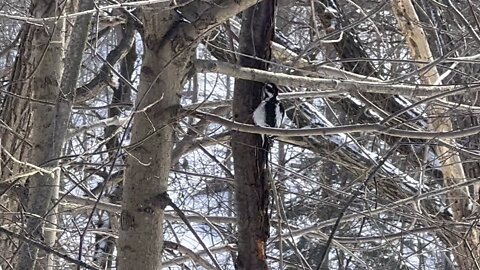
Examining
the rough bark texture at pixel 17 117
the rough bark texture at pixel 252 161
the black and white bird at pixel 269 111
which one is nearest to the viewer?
the black and white bird at pixel 269 111

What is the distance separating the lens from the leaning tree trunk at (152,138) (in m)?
2.14

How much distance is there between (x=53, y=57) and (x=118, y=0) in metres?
0.41

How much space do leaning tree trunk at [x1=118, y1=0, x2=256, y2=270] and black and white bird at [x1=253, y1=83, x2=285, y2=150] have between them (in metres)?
0.35

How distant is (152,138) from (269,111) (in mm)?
459

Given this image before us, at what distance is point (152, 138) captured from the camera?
7.18 ft

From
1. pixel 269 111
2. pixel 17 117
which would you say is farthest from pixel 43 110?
pixel 269 111

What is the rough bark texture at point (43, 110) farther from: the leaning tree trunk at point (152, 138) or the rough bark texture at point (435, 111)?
the rough bark texture at point (435, 111)

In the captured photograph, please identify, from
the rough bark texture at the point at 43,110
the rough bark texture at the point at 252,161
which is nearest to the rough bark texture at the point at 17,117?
the rough bark texture at the point at 43,110

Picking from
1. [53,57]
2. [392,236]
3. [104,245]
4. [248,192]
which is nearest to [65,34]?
[53,57]

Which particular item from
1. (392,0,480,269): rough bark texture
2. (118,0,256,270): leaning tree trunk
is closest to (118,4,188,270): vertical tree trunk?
(118,0,256,270): leaning tree trunk

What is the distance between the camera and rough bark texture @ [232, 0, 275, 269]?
102 inches

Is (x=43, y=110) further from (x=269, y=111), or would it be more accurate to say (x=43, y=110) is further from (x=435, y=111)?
(x=435, y=111)

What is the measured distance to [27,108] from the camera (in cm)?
351

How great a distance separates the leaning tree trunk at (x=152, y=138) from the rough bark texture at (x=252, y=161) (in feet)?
1.46
